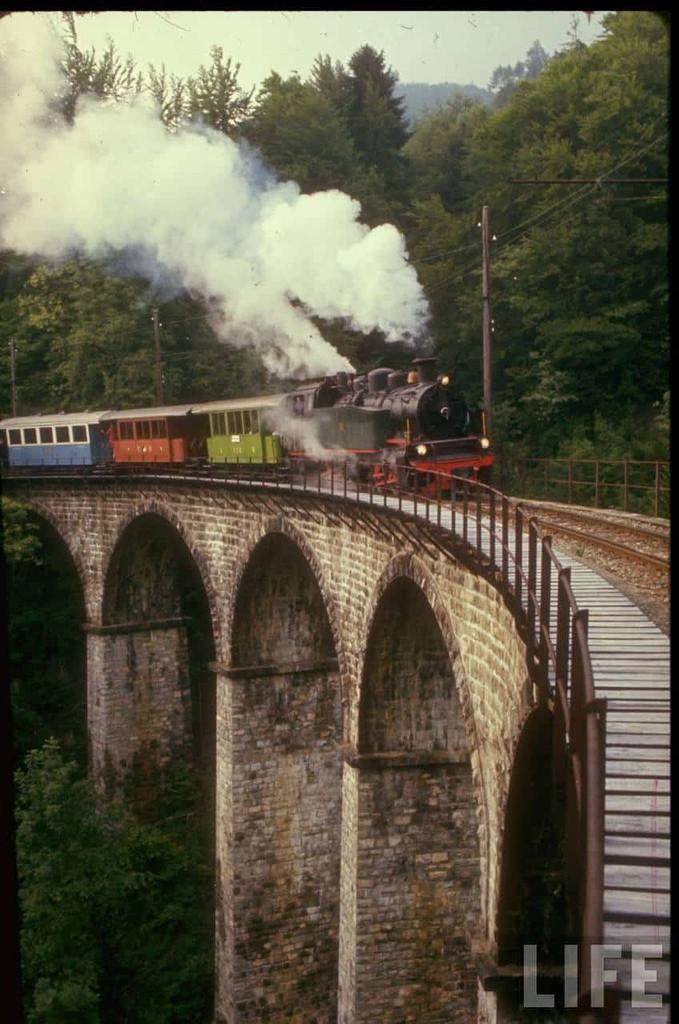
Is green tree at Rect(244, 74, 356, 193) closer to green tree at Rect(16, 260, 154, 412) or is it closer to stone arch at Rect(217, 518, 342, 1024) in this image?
green tree at Rect(16, 260, 154, 412)

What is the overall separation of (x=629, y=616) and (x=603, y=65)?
4427 millimetres

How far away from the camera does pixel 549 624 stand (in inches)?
319

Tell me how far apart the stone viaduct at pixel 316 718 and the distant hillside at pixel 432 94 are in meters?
4.49

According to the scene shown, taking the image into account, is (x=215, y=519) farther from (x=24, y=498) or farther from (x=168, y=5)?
(x=168, y=5)

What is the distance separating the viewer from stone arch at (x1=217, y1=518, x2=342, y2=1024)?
1925cm

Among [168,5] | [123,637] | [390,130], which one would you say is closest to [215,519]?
[123,637]

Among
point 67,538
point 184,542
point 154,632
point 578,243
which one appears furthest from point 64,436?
point 578,243

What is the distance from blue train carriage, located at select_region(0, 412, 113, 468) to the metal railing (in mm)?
11595

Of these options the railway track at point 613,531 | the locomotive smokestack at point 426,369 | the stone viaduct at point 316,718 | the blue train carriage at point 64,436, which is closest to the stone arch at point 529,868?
the stone viaduct at point 316,718

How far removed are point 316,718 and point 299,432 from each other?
18.0ft

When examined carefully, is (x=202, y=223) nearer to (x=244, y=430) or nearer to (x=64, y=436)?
(x=244, y=430)

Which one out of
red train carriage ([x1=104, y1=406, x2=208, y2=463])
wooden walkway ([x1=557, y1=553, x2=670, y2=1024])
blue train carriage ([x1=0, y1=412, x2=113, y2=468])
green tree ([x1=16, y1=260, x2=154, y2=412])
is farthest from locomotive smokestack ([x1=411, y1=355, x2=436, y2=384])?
blue train carriage ([x1=0, y1=412, x2=113, y2=468])

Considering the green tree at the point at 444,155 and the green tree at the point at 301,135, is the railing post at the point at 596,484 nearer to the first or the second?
the green tree at the point at 444,155

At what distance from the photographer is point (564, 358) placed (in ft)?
32.7
